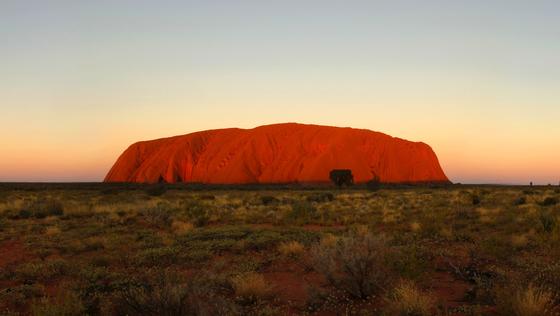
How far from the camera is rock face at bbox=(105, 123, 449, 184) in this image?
95188 millimetres

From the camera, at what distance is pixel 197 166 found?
106750 millimetres

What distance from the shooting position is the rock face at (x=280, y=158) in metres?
95.2

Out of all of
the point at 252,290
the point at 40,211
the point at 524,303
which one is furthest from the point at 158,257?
the point at 40,211

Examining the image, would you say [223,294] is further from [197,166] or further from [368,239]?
[197,166]

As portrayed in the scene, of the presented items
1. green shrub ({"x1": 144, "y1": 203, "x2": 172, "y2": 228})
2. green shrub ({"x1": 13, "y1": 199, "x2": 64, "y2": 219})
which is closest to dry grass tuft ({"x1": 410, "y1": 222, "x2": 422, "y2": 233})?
green shrub ({"x1": 144, "y1": 203, "x2": 172, "y2": 228})

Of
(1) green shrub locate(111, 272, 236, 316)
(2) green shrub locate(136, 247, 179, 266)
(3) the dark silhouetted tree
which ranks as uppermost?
(3) the dark silhouetted tree

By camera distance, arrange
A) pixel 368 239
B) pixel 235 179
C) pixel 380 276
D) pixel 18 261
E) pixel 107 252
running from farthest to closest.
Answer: pixel 235 179
pixel 107 252
pixel 18 261
pixel 368 239
pixel 380 276

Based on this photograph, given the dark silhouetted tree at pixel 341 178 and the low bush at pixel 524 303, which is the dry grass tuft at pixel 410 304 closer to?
the low bush at pixel 524 303

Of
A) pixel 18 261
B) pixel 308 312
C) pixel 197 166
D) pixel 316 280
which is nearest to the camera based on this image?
pixel 308 312

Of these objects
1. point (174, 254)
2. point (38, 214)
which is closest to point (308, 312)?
point (174, 254)

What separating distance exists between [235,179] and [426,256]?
86406 mm

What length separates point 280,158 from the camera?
100 meters

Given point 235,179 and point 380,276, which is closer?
point 380,276

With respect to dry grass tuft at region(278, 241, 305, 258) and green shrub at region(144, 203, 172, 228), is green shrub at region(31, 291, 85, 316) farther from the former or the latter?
green shrub at region(144, 203, 172, 228)
